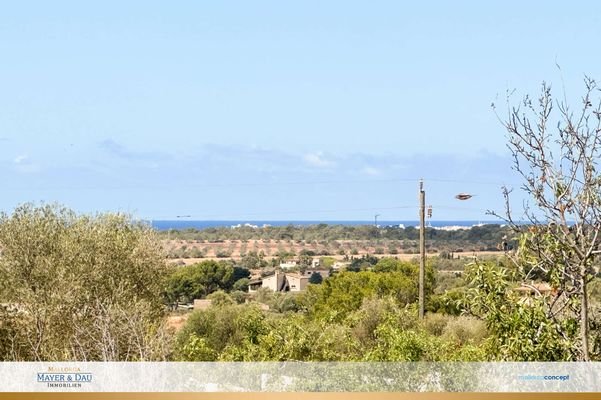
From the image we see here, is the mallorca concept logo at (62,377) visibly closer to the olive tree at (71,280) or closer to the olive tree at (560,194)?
the olive tree at (71,280)

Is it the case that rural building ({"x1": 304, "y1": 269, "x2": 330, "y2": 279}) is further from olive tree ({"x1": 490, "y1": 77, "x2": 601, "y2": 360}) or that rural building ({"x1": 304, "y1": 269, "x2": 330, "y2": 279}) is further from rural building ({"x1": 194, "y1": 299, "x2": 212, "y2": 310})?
olive tree ({"x1": 490, "y1": 77, "x2": 601, "y2": 360})

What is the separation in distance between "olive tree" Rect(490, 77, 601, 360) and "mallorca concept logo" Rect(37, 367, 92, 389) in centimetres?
275

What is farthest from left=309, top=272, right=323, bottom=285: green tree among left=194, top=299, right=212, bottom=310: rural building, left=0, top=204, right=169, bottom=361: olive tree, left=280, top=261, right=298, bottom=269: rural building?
left=0, top=204, right=169, bottom=361: olive tree

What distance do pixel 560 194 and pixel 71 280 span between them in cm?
585

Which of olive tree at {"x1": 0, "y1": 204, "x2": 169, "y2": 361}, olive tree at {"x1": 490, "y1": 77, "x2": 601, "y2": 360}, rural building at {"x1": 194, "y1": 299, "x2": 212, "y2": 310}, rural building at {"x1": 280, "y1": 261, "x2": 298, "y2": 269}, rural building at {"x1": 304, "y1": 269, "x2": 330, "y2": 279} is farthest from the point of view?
rural building at {"x1": 280, "y1": 261, "x2": 298, "y2": 269}

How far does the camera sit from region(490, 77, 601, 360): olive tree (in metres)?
4.00

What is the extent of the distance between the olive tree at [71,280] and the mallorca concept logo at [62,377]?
1555mm

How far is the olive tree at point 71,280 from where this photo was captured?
7.60 metres

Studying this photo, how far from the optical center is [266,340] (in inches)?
279

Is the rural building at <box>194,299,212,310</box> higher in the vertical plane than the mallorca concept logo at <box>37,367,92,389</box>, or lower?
lower

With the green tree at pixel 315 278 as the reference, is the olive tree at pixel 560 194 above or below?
above

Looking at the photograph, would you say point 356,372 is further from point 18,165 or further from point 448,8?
point 18,165

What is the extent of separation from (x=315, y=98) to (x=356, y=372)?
8666mm

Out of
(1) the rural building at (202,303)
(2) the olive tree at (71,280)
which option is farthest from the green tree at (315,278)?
→ (2) the olive tree at (71,280)
